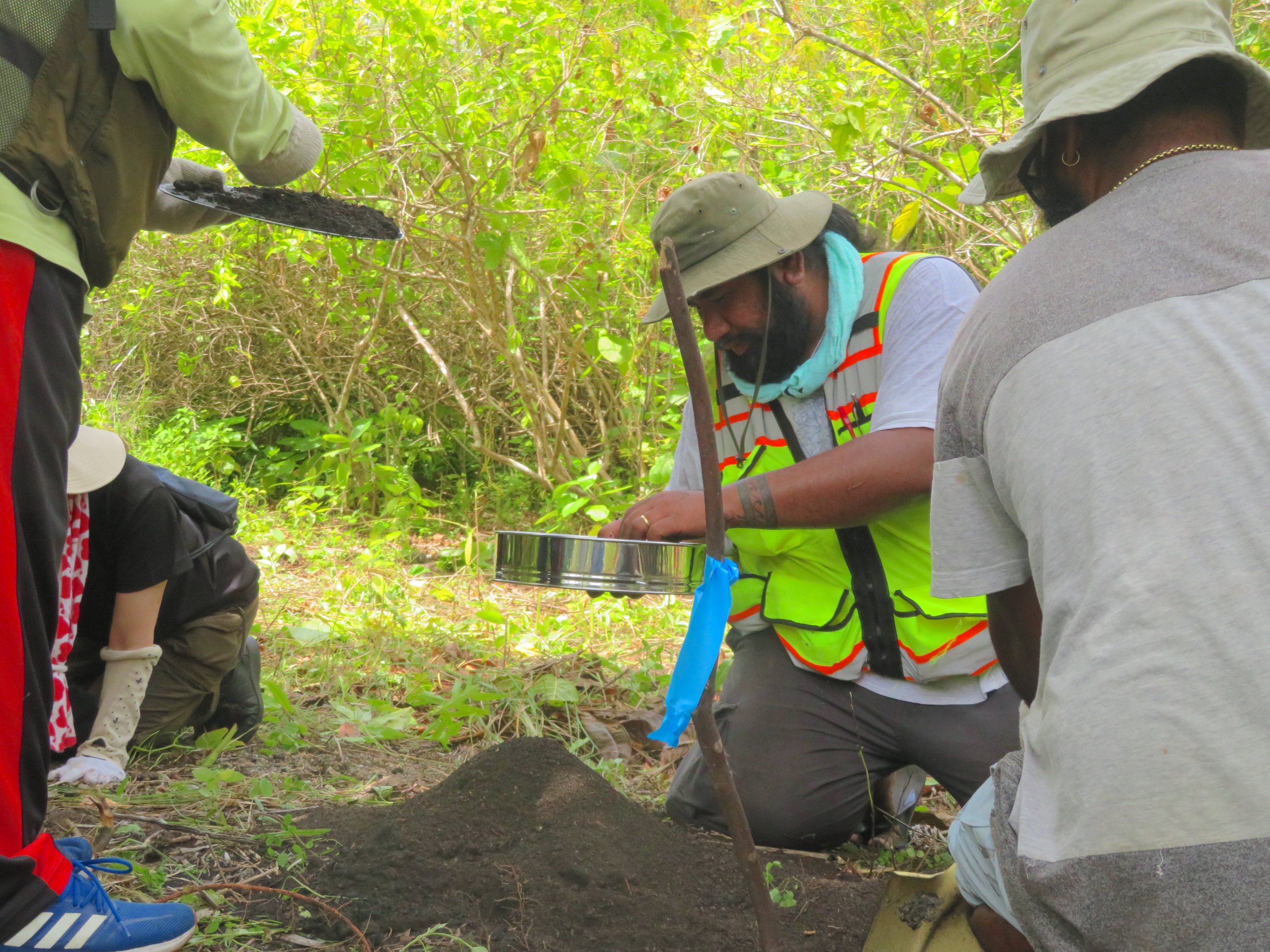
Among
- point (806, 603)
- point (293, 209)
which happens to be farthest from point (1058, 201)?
point (293, 209)

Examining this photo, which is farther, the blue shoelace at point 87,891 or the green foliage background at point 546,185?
the green foliage background at point 546,185

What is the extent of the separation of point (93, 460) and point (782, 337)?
176 centimetres

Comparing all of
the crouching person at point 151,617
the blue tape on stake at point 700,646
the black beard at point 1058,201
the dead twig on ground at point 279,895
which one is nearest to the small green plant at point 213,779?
the crouching person at point 151,617

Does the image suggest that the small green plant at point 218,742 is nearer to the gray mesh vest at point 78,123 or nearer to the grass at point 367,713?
the grass at point 367,713

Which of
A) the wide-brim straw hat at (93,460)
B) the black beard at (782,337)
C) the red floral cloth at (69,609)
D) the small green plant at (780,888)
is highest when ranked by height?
the black beard at (782,337)

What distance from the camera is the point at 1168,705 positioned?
1.08 m

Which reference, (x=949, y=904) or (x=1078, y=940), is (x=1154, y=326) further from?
(x=949, y=904)

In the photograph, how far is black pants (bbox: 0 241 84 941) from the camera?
1.69 meters

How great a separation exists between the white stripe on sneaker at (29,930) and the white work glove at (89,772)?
108cm

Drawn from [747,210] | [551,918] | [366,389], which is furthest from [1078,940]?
[366,389]

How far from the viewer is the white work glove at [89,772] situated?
2.70 meters

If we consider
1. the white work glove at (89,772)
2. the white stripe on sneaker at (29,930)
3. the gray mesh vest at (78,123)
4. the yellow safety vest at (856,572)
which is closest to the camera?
the white stripe on sneaker at (29,930)

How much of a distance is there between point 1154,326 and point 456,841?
1.66m

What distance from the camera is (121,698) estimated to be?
292 centimetres
